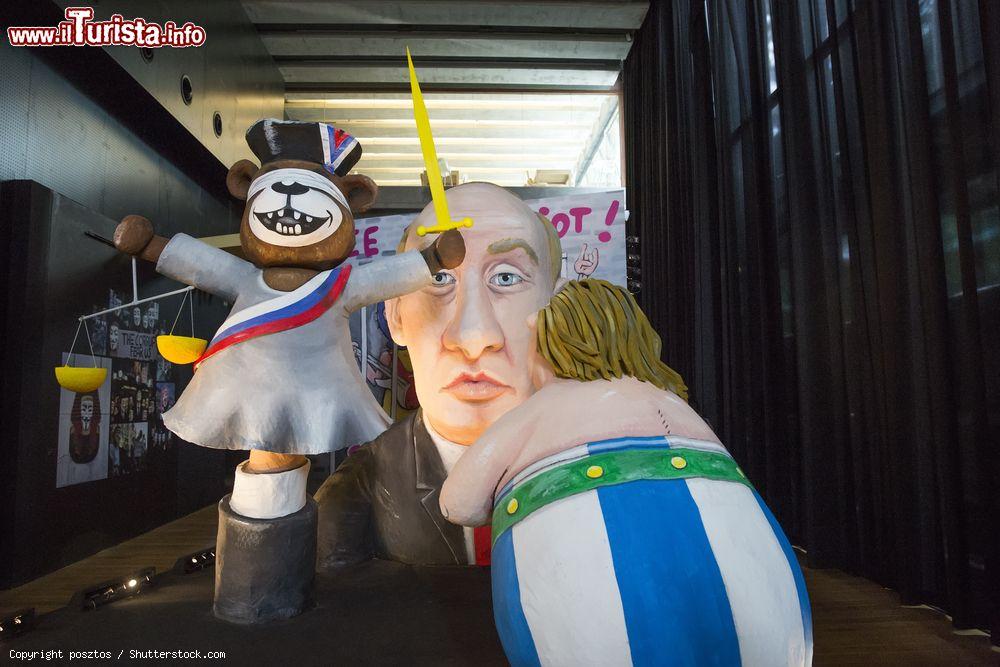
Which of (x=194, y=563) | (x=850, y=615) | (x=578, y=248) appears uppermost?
(x=578, y=248)

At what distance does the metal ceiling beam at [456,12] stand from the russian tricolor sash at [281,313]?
3239mm

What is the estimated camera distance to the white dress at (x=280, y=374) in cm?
104

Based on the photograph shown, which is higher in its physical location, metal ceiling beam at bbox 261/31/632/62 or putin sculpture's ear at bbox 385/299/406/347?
metal ceiling beam at bbox 261/31/632/62

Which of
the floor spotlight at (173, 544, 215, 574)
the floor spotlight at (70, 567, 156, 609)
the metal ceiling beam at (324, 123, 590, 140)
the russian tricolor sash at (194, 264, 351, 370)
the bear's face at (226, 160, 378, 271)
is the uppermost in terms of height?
the metal ceiling beam at (324, 123, 590, 140)

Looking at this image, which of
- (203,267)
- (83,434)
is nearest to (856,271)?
(203,267)

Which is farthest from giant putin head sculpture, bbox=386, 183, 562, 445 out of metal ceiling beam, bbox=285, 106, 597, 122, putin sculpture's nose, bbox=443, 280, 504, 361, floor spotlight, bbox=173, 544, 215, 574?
metal ceiling beam, bbox=285, 106, 597, 122

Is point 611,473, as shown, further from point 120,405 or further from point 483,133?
point 483,133

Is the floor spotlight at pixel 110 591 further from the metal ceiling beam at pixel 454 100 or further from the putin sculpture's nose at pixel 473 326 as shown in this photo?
the metal ceiling beam at pixel 454 100

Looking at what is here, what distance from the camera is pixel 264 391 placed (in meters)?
1.07

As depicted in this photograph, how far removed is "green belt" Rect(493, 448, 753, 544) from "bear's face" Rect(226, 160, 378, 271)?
68 centimetres

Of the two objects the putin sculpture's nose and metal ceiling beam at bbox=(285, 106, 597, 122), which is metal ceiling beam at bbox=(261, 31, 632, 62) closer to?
metal ceiling beam at bbox=(285, 106, 597, 122)

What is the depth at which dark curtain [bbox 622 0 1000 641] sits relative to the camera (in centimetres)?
150

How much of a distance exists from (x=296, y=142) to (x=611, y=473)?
3.17 feet

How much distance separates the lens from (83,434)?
2.38m
